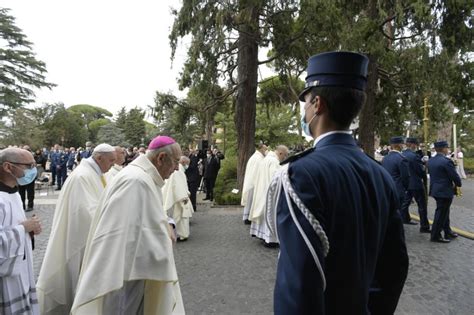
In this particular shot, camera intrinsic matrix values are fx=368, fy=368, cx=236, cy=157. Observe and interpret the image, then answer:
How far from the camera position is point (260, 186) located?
8.57m

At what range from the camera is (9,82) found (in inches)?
1494

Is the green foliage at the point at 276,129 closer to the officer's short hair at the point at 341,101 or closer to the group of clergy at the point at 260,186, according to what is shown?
the group of clergy at the point at 260,186

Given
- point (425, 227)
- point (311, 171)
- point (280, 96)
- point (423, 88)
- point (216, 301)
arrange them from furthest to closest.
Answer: point (280, 96), point (423, 88), point (425, 227), point (216, 301), point (311, 171)

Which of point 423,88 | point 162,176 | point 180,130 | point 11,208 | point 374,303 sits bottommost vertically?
point 374,303

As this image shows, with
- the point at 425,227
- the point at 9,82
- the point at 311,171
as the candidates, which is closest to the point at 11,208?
the point at 311,171

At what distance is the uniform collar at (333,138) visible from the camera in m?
1.52

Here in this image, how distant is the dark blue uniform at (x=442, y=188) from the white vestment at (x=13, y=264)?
7.44 m

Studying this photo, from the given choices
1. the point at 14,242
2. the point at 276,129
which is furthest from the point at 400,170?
the point at 276,129

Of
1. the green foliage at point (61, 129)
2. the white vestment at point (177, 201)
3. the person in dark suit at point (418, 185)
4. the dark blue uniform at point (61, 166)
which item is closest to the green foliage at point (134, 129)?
the green foliage at point (61, 129)

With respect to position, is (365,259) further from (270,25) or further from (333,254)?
(270,25)

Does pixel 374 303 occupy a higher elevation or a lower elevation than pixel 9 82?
lower

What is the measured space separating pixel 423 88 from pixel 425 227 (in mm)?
4214

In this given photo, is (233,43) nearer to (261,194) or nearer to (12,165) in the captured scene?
(261,194)

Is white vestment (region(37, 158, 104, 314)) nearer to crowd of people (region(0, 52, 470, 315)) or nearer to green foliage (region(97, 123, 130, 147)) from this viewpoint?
crowd of people (region(0, 52, 470, 315))
